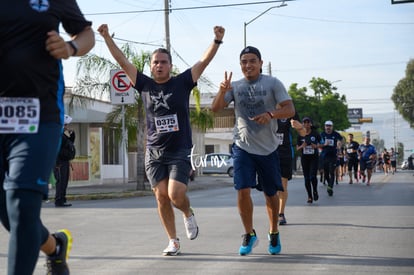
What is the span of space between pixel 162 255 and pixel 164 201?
1.75 feet

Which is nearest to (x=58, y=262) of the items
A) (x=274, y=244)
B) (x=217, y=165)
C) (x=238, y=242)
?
(x=274, y=244)

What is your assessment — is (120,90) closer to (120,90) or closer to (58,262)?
(120,90)

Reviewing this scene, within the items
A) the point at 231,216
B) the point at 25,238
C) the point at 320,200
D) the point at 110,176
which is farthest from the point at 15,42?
the point at 110,176

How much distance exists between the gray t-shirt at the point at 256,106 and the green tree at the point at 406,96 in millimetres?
82804

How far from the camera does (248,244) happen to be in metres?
7.74

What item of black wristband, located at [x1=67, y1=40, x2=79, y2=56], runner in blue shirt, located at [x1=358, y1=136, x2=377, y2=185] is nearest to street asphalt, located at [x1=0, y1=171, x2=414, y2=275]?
black wristband, located at [x1=67, y1=40, x2=79, y2=56]

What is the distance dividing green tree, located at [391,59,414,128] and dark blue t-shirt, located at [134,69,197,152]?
83.2m

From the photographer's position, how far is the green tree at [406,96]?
8886cm

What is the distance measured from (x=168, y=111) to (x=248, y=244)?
154cm

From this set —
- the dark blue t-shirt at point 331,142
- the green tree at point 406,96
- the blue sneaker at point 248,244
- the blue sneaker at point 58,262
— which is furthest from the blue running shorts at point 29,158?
the green tree at point 406,96

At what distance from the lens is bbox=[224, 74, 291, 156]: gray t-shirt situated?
7.88 metres

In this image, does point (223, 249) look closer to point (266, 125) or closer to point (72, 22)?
point (266, 125)

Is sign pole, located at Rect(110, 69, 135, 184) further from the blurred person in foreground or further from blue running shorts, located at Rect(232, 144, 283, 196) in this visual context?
the blurred person in foreground

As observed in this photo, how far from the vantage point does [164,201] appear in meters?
7.79
